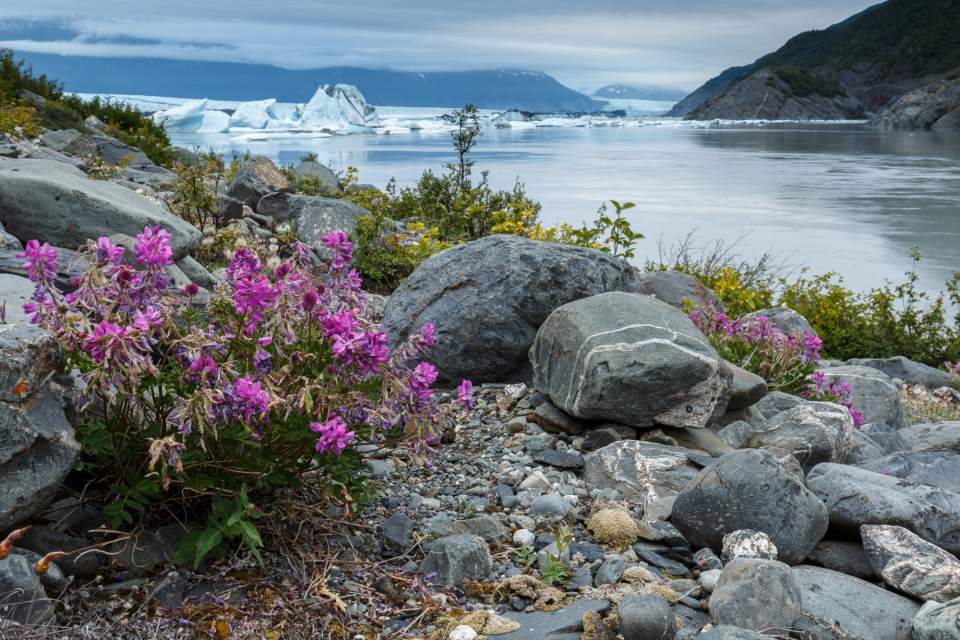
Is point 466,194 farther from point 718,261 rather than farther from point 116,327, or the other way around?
point 116,327

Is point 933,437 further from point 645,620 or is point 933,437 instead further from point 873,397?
point 645,620

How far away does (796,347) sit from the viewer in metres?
8.59

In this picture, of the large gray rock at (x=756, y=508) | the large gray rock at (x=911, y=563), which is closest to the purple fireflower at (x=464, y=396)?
the large gray rock at (x=756, y=508)

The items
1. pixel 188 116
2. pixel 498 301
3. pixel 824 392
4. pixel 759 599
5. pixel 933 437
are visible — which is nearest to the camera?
pixel 759 599

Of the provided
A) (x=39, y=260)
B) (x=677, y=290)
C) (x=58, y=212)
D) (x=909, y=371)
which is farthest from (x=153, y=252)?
(x=909, y=371)

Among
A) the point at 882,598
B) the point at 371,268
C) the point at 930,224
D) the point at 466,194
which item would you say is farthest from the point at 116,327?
the point at 930,224

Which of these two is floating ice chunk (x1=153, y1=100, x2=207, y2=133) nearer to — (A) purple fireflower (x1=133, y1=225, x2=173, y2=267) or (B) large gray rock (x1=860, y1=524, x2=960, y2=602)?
(A) purple fireflower (x1=133, y1=225, x2=173, y2=267)

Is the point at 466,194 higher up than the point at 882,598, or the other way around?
the point at 466,194

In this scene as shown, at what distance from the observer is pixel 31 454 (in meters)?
3.63

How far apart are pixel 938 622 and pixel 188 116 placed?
165ft

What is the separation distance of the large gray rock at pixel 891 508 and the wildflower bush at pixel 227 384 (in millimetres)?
2690

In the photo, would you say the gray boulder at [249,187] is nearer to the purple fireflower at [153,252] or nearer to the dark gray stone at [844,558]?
the purple fireflower at [153,252]

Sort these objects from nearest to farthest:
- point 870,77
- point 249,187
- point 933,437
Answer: point 933,437, point 249,187, point 870,77

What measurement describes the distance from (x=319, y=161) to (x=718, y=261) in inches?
493
